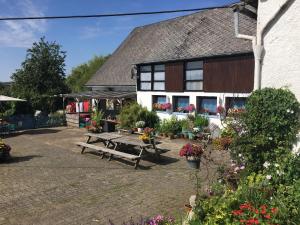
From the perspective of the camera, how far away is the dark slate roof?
1714cm

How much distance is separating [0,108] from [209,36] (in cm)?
1600

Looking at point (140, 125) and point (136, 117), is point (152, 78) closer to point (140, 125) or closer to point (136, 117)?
point (136, 117)

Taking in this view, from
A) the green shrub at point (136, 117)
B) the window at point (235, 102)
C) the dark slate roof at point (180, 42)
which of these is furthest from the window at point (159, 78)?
the window at point (235, 102)

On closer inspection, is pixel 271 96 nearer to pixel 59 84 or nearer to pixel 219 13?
pixel 219 13

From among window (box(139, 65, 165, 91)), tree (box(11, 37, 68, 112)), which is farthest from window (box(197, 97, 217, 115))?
tree (box(11, 37, 68, 112))

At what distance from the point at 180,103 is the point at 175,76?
1.64 metres

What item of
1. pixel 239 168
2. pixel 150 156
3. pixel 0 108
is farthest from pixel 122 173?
pixel 0 108

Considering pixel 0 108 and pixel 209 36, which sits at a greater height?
pixel 209 36

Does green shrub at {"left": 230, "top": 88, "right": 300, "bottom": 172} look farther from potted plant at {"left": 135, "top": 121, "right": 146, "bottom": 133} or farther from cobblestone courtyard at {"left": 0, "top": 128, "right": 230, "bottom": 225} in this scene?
potted plant at {"left": 135, "top": 121, "right": 146, "bottom": 133}

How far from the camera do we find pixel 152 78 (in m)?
20.8

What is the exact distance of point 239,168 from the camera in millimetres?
7113

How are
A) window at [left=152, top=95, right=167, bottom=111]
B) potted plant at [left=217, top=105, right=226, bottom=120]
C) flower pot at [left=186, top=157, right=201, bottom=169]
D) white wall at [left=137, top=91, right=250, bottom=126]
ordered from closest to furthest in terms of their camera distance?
1. flower pot at [left=186, top=157, right=201, bottom=169]
2. potted plant at [left=217, top=105, right=226, bottom=120]
3. white wall at [left=137, top=91, right=250, bottom=126]
4. window at [left=152, top=95, right=167, bottom=111]

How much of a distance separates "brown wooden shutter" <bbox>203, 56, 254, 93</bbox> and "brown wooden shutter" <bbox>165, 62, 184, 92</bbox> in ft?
5.64

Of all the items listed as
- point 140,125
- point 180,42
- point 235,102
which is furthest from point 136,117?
point 235,102
